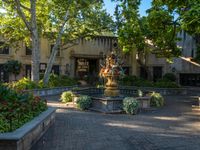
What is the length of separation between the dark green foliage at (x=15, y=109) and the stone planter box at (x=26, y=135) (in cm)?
24

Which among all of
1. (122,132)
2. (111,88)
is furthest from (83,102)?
(122,132)

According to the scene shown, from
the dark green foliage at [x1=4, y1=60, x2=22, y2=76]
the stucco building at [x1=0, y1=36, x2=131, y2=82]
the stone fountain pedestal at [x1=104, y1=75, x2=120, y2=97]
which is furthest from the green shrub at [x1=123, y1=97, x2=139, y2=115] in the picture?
the dark green foliage at [x1=4, y1=60, x2=22, y2=76]

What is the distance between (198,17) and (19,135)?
799 cm

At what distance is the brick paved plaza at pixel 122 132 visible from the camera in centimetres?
835

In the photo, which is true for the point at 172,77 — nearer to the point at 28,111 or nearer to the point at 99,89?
the point at 99,89

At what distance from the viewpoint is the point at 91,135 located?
31.6 feet

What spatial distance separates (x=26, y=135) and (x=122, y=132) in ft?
13.5

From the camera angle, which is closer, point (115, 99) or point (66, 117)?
point (66, 117)

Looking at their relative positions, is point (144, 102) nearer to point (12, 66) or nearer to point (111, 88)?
point (111, 88)

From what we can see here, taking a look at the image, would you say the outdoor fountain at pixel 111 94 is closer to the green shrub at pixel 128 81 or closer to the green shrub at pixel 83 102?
the green shrub at pixel 83 102

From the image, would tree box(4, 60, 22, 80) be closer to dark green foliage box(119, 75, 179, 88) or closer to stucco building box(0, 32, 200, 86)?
stucco building box(0, 32, 200, 86)

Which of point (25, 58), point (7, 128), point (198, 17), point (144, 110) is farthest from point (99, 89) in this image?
point (25, 58)

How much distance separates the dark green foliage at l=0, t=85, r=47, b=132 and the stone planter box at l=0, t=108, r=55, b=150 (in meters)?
0.24

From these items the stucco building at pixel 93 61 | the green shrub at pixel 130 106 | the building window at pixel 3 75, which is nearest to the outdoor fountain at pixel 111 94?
the green shrub at pixel 130 106
